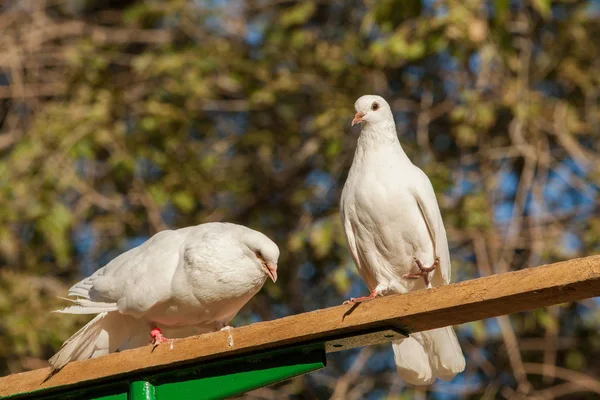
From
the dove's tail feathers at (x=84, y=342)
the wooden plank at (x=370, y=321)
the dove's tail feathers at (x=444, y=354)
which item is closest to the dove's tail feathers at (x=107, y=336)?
the dove's tail feathers at (x=84, y=342)

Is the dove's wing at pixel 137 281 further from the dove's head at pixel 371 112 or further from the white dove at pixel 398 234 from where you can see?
the dove's head at pixel 371 112

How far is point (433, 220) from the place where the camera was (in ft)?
15.2

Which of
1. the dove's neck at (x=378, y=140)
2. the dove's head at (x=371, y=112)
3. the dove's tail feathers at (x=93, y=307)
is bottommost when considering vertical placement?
the dove's tail feathers at (x=93, y=307)

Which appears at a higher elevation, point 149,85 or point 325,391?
point 149,85

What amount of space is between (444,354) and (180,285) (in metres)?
1.22

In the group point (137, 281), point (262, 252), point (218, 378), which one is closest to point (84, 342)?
point (137, 281)

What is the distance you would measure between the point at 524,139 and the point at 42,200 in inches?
161

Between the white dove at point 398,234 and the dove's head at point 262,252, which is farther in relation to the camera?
the dove's head at point 262,252

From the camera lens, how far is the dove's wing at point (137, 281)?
4578mm

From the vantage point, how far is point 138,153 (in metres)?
8.88

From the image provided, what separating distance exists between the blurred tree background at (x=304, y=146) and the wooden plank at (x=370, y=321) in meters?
4.00

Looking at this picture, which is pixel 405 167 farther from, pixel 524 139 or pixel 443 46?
pixel 524 139

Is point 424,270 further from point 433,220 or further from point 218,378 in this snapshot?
point 218,378

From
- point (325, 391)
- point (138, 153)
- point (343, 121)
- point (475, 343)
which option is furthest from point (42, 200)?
point (475, 343)
